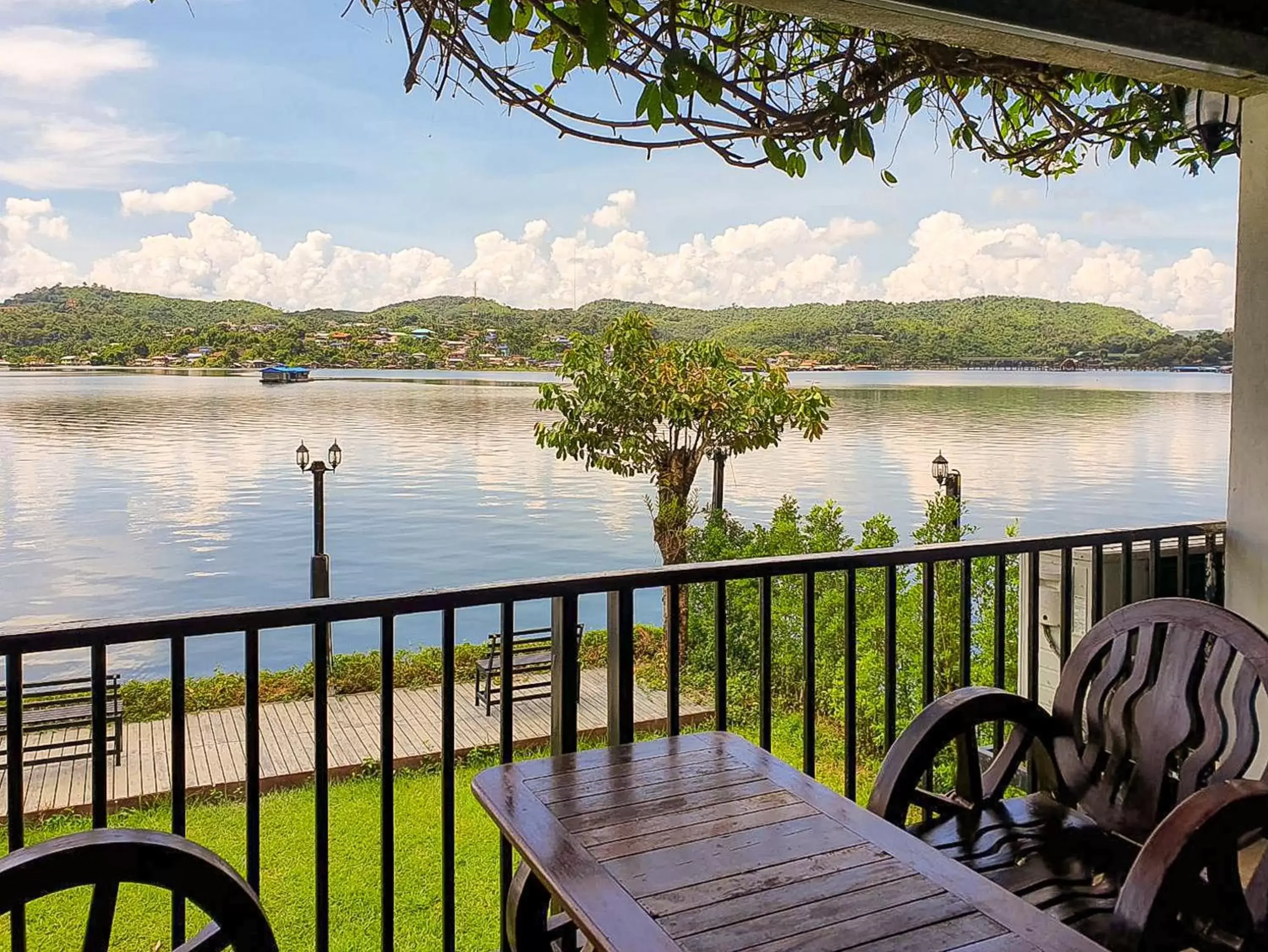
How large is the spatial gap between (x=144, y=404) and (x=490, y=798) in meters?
10.5

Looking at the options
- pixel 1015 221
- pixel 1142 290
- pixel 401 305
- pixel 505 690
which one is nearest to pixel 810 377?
pixel 1142 290

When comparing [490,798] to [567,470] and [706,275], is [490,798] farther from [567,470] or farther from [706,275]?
[706,275]

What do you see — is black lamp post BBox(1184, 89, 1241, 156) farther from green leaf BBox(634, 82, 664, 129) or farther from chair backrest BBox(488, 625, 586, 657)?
chair backrest BBox(488, 625, 586, 657)

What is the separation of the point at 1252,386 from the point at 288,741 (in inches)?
340

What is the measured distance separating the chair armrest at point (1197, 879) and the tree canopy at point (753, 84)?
1774 mm

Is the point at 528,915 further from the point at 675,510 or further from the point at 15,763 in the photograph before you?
the point at 675,510

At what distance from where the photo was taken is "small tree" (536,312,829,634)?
962cm

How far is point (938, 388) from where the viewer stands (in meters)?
8.74

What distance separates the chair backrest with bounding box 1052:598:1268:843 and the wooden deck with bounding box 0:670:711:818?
210 inches

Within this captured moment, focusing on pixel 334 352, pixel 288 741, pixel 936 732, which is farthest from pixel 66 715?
pixel 936 732

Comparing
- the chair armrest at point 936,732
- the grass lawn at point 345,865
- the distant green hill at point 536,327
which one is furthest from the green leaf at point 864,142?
the distant green hill at point 536,327

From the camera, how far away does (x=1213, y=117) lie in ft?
9.00

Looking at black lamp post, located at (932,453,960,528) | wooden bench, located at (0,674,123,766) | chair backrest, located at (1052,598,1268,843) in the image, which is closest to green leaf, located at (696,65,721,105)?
chair backrest, located at (1052,598,1268,843)

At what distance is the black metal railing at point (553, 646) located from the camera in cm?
167
